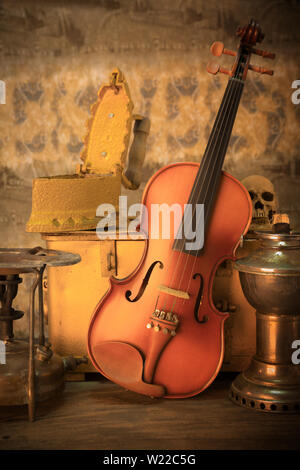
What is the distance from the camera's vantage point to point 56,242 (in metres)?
2.61

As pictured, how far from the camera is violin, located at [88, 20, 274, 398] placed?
2281 mm

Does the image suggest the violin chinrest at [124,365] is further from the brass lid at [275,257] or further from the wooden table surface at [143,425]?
the brass lid at [275,257]

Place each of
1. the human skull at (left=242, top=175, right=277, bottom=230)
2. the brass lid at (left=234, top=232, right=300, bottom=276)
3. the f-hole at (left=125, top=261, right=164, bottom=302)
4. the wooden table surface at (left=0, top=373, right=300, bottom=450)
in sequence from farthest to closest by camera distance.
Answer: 1. the human skull at (left=242, top=175, right=277, bottom=230)
2. the f-hole at (left=125, top=261, right=164, bottom=302)
3. the brass lid at (left=234, top=232, right=300, bottom=276)
4. the wooden table surface at (left=0, top=373, right=300, bottom=450)

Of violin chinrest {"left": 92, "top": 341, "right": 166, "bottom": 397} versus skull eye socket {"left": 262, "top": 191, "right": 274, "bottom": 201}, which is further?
skull eye socket {"left": 262, "top": 191, "right": 274, "bottom": 201}

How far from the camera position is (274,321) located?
2.31 metres

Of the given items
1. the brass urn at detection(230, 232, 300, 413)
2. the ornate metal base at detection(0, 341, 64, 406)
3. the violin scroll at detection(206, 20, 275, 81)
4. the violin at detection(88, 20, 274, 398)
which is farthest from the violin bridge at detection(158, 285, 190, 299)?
the violin scroll at detection(206, 20, 275, 81)

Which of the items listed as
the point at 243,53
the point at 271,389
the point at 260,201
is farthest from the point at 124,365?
the point at 243,53

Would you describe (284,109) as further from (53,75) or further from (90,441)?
(90,441)

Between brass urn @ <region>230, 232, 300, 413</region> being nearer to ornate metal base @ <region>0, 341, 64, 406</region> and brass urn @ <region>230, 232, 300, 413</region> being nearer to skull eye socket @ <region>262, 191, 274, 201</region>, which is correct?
skull eye socket @ <region>262, 191, 274, 201</region>

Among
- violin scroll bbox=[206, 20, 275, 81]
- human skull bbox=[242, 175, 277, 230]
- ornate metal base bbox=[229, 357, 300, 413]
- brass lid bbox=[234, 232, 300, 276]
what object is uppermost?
violin scroll bbox=[206, 20, 275, 81]

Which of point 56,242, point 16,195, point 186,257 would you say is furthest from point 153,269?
point 16,195

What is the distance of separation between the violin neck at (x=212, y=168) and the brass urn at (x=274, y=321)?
0.26m

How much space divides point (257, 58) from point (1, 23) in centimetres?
167

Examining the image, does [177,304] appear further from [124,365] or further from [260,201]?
[260,201]
